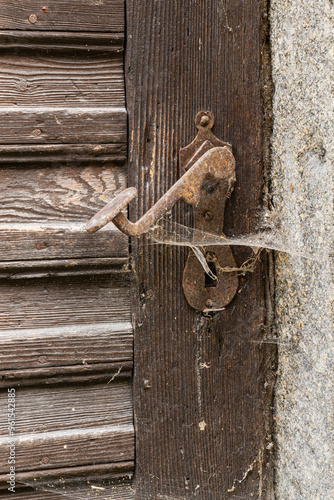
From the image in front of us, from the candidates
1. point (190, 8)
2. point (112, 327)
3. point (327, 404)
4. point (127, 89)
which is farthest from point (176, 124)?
point (327, 404)

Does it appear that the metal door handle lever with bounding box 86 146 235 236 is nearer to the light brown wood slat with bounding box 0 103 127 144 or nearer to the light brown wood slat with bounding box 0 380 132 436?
the light brown wood slat with bounding box 0 103 127 144

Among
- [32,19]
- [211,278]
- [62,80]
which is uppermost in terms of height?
[32,19]

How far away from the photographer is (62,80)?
756 mm

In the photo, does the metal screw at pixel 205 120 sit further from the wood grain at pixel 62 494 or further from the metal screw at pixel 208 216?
the wood grain at pixel 62 494

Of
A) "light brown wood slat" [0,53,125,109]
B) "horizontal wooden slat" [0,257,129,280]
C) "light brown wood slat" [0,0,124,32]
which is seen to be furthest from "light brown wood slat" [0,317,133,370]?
"light brown wood slat" [0,0,124,32]

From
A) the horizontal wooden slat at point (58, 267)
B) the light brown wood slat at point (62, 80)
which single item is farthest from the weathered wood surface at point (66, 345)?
the light brown wood slat at point (62, 80)

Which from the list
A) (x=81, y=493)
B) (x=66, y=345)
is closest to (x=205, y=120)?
(x=66, y=345)

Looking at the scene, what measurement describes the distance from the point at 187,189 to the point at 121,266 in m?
0.20

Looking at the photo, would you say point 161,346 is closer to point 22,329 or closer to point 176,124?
point 22,329

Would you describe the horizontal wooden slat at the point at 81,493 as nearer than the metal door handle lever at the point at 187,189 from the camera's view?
No

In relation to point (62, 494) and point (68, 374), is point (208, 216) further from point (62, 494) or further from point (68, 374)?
point (62, 494)

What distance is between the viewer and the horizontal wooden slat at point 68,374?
762 millimetres

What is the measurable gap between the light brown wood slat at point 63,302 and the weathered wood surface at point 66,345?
0.01m

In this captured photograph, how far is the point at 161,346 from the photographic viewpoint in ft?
2.61
